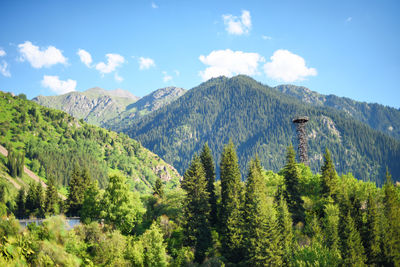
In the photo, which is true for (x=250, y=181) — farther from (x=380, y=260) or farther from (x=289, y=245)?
(x=380, y=260)

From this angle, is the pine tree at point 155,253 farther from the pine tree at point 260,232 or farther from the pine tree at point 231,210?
the pine tree at point 260,232

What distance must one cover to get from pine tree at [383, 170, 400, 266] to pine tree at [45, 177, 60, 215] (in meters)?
94.6

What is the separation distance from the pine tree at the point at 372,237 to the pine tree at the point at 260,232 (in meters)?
18.4

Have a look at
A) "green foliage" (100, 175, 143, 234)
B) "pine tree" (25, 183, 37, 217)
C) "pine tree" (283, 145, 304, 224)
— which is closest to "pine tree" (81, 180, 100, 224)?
"green foliage" (100, 175, 143, 234)

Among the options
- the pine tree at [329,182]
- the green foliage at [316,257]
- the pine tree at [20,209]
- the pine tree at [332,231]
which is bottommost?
the green foliage at [316,257]

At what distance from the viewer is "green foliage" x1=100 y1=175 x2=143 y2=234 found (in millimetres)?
71688

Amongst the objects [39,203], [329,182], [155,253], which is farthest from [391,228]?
→ [39,203]

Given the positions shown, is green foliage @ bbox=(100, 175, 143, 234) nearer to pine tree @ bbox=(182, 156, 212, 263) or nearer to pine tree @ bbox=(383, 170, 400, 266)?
pine tree @ bbox=(182, 156, 212, 263)

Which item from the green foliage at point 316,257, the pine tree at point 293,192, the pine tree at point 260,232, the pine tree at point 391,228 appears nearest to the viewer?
the green foliage at point 316,257

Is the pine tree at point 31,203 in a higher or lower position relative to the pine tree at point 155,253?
higher

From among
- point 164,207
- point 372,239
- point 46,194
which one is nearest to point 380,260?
point 372,239

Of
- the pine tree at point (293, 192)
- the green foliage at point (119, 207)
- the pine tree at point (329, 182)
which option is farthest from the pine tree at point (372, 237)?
the green foliage at point (119, 207)

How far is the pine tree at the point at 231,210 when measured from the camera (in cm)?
6606

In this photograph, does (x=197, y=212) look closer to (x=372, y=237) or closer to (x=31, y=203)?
(x=372, y=237)
